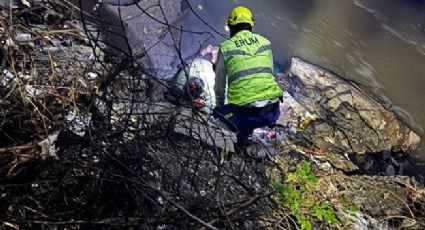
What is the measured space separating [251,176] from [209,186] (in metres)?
0.57

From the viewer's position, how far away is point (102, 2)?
5.03 meters

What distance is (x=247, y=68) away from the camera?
4395 mm

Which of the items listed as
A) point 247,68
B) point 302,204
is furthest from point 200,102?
point 302,204

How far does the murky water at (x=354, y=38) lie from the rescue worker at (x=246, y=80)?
147cm

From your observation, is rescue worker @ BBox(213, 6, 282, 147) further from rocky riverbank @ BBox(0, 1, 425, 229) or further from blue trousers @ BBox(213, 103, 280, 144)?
rocky riverbank @ BBox(0, 1, 425, 229)

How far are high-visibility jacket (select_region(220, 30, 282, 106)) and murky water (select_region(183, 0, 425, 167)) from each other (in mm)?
1526

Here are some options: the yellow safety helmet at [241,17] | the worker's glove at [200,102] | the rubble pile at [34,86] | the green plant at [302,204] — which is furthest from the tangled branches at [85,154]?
the yellow safety helmet at [241,17]

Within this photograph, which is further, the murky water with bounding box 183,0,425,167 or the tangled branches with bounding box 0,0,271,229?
the murky water with bounding box 183,0,425,167

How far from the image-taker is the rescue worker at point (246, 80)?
4.40m

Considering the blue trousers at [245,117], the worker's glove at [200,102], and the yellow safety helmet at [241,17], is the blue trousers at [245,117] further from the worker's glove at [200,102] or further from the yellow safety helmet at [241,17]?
the yellow safety helmet at [241,17]

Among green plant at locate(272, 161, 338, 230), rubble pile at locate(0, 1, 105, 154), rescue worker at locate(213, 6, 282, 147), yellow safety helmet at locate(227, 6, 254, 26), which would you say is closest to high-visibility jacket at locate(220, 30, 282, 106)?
rescue worker at locate(213, 6, 282, 147)

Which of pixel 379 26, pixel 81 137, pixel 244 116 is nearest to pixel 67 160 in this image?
pixel 81 137

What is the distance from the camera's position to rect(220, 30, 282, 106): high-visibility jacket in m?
4.39

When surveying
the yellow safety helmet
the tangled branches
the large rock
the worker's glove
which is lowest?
the large rock
